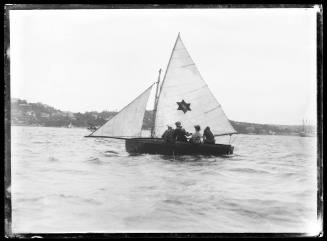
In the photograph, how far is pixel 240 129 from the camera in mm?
5730

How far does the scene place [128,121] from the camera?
19.9 feet

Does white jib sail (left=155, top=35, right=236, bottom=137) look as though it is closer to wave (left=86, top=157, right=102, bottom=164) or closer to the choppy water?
the choppy water

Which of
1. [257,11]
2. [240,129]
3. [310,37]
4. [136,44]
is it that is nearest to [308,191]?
[240,129]

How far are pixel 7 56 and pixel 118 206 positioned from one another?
2.09 metres

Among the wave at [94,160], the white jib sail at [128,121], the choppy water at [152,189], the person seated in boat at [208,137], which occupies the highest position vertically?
the white jib sail at [128,121]

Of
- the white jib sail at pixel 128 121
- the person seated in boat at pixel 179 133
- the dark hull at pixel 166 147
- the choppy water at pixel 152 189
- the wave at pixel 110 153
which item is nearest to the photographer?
the choppy water at pixel 152 189

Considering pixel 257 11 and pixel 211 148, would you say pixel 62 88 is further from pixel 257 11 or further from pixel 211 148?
pixel 257 11

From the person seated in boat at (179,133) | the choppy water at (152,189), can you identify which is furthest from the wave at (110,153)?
the person seated in boat at (179,133)

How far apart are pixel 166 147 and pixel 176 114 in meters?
0.46

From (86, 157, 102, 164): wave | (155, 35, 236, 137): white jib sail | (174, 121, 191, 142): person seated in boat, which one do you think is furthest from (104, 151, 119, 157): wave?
(174, 121, 191, 142): person seated in boat

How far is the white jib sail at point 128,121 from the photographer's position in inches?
226

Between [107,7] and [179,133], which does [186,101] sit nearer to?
[179,133]

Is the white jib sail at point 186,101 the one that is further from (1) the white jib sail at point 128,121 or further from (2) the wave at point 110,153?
(2) the wave at point 110,153

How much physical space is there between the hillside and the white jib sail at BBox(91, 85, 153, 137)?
0.45 ft
